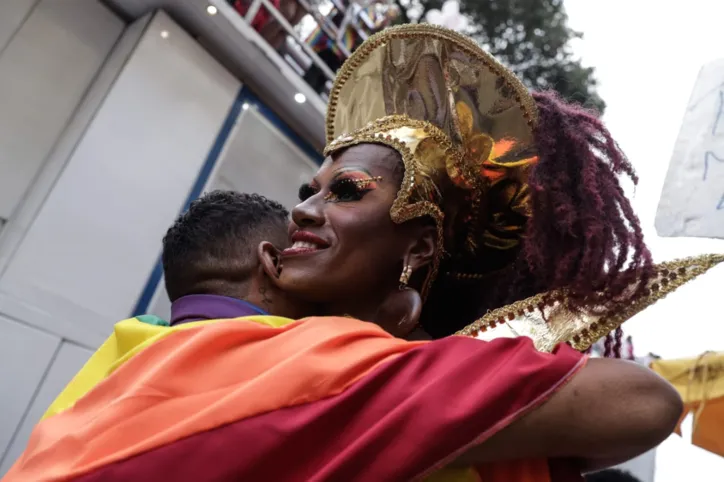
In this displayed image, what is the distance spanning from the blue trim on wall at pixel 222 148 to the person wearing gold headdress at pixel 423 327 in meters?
2.46

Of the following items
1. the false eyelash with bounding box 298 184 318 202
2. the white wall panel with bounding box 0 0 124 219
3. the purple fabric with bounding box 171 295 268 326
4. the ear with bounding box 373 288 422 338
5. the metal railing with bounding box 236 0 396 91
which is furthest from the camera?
the metal railing with bounding box 236 0 396 91

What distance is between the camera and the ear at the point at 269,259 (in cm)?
162

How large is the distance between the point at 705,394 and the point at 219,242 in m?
2.53

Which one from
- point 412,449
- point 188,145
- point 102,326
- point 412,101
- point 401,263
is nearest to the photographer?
point 412,449

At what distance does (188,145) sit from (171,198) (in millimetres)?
469

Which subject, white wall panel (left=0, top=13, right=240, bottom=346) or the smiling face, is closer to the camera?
the smiling face

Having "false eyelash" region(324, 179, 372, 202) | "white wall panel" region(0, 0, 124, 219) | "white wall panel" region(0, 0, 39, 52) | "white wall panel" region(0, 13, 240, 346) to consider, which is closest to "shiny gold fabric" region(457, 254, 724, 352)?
"false eyelash" region(324, 179, 372, 202)

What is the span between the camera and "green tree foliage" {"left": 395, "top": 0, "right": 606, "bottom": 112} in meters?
9.09

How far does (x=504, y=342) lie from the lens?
101cm

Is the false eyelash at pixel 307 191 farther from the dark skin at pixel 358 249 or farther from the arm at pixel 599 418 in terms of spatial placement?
the arm at pixel 599 418

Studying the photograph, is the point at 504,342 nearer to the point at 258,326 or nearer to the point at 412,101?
the point at 258,326

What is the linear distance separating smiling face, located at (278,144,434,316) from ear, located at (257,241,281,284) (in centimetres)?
6

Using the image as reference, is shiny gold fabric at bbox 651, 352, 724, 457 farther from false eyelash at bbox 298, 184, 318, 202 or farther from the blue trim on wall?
the blue trim on wall

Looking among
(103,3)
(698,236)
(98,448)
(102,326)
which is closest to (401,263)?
(98,448)
